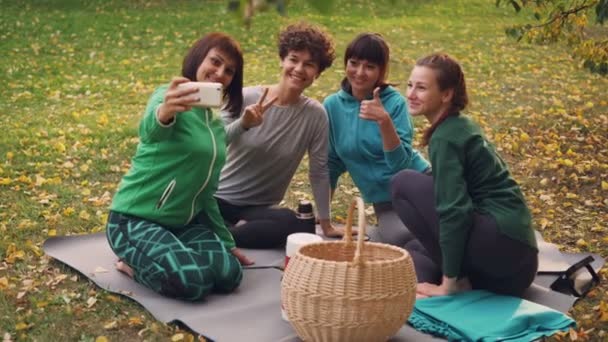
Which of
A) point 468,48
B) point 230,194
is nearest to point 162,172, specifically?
point 230,194

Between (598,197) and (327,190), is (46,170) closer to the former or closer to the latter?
(327,190)

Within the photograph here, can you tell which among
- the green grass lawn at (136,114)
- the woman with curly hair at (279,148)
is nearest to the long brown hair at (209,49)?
the woman with curly hair at (279,148)

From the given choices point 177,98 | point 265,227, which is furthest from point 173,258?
point 265,227

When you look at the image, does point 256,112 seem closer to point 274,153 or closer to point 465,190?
point 274,153

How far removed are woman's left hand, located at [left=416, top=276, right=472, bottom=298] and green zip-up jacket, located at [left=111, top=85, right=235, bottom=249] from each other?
3.58ft

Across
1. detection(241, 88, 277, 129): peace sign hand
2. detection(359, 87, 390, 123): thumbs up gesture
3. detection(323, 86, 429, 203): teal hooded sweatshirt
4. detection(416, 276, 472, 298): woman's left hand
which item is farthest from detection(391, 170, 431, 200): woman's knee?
detection(241, 88, 277, 129): peace sign hand

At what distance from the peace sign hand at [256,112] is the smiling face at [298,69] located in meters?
0.17

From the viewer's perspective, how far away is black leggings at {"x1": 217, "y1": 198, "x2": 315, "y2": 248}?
498cm

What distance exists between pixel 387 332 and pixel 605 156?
14.2 ft

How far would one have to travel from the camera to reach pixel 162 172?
14.4 feet

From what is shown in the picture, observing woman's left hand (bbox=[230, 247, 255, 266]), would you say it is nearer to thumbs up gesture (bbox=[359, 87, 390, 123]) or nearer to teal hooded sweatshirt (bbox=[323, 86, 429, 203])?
teal hooded sweatshirt (bbox=[323, 86, 429, 203])

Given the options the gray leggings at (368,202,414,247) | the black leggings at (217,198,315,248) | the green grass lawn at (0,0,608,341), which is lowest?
the green grass lawn at (0,0,608,341)

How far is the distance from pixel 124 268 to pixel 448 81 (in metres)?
1.71

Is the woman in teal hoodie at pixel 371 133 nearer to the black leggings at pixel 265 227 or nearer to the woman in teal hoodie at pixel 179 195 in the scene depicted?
the black leggings at pixel 265 227
